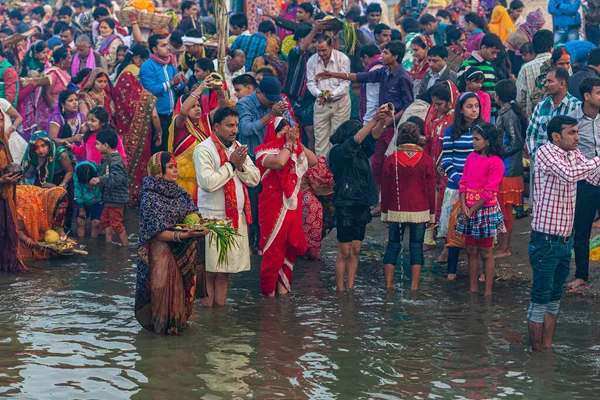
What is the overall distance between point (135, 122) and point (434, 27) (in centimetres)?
526

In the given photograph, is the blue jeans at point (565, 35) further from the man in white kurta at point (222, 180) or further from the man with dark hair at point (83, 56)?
the man in white kurta at point (222, 180)

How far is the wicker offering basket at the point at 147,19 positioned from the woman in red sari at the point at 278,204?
781 centimetres

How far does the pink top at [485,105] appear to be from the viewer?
37.0ft

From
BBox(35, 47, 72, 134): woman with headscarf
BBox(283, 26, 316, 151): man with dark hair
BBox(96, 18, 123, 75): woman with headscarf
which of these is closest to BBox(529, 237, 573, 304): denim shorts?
BBox(283, 26, 316, 151): man with dark hair

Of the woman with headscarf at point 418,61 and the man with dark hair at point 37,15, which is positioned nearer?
the woman with headscarf at point 418,61

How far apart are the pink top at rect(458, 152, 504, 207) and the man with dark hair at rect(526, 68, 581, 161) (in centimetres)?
68

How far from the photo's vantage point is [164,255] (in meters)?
8.09

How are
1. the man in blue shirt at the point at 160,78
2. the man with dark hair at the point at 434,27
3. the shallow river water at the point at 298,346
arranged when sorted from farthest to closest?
the man with dark hair at the point at 434,27 < the man in blue shirt at the point at 160,78 < the shallow river water at the point at 298,346

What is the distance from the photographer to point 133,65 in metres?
15.2

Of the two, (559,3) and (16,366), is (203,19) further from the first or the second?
(16,366)

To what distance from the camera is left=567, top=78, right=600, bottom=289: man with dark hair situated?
31.4 ft

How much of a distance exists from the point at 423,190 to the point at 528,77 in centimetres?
324

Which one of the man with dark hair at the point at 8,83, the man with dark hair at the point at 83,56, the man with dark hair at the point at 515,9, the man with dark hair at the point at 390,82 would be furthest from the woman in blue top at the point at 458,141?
the man with dark hair at the point at 83,56

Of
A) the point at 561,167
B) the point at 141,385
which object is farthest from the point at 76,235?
the point at 561,167
